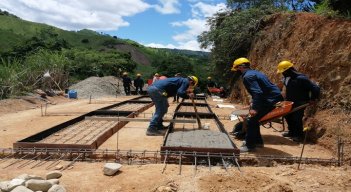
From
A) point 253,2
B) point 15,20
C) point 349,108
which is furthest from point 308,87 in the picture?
point 15,20

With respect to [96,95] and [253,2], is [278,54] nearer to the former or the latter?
[253,2]

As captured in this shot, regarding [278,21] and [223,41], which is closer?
[278,21]

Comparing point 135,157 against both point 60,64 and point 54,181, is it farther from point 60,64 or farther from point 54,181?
point 60,64

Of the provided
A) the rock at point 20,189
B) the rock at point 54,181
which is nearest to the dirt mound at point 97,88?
the rock at point 54,181

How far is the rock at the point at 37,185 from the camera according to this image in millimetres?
3867

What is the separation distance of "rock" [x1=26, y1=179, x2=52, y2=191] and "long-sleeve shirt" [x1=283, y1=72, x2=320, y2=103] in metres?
4.60

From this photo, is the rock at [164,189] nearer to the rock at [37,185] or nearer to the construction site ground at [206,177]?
the construction site ground at [206,177]

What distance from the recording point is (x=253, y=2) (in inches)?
774

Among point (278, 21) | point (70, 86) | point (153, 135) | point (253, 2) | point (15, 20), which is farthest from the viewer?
point (15, 20)

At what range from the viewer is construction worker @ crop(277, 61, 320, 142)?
6637 millimetres

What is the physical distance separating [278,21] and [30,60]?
13.2m

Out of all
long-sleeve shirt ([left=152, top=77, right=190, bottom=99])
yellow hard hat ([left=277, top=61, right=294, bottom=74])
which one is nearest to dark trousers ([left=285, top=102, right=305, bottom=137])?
yellow hard hat ([left=277, top=61, right=294, bottom=74])

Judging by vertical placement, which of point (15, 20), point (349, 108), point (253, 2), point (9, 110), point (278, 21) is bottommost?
point (9, 110)

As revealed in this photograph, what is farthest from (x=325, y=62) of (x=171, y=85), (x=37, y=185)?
(x=37, y=185)
